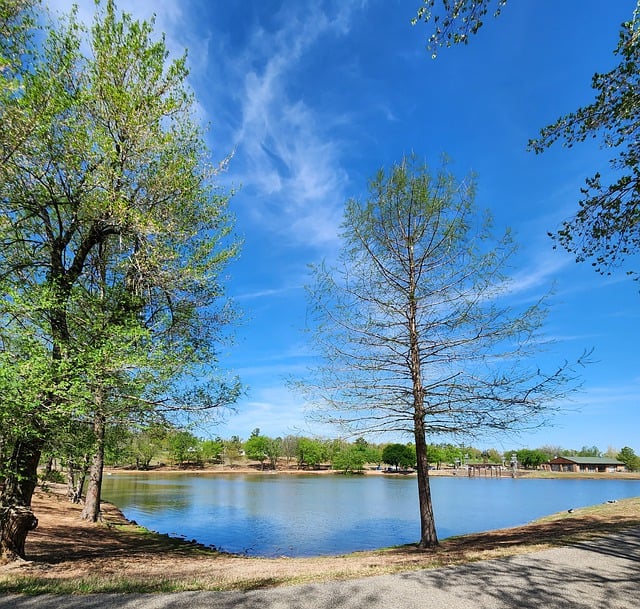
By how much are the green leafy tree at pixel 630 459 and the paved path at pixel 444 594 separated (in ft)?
477

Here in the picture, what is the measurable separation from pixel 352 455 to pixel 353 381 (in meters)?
93.5

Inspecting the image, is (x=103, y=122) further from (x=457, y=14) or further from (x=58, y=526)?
(x=58, y=526)

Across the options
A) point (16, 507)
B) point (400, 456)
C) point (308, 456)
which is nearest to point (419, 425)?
point (16, 507)

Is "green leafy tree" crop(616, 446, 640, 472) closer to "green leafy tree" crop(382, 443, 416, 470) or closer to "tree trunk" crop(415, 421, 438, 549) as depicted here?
"green leafy tree" crop(382, 443, 416, 470)

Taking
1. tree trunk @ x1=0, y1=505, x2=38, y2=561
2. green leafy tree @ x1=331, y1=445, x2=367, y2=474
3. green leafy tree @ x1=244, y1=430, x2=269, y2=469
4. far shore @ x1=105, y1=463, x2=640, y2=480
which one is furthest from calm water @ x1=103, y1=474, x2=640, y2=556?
green leafy tree @ x1=244, y1=430, x2=269, y2=469

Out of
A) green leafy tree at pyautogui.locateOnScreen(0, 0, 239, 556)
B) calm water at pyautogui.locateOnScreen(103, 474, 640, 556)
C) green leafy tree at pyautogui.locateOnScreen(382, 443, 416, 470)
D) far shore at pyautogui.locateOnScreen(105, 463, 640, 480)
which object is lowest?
far shore at pyautogui.locateOnScreen(105, 463, 640, 480)

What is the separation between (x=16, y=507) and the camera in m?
8.45

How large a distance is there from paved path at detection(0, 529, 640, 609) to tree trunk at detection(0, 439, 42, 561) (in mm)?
2930

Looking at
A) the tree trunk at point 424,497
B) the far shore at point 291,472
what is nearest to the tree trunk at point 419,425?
the tree trunk at point 424,497

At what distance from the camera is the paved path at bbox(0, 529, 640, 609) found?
574 cm

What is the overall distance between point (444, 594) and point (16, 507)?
8.05m

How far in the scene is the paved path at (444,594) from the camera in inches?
226

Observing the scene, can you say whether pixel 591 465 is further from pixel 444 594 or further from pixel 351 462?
pixel 444 594

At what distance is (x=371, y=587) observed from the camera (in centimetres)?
655
